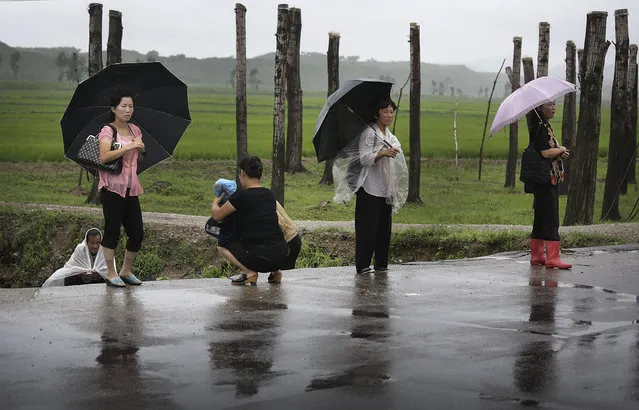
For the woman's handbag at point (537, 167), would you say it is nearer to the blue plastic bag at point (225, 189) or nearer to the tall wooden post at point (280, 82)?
the blue plastic bag at point (225, 189)

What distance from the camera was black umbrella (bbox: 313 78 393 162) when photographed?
10344mm

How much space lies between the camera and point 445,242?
16.3 metres

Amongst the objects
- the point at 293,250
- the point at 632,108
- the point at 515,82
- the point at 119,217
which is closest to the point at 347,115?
the point at 293,250

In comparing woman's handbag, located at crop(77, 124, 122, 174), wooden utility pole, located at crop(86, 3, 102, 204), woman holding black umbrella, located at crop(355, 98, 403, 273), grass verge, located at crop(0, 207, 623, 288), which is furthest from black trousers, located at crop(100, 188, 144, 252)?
wooden utility pole, located at crop(86, 3, 102, 204)

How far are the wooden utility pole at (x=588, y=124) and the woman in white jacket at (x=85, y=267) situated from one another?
36.0 ft

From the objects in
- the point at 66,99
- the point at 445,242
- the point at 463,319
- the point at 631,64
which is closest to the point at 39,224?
the point at 445,242

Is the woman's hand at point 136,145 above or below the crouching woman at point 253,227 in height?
above

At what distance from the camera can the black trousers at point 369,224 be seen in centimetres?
1053

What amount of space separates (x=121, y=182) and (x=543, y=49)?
60.8ft

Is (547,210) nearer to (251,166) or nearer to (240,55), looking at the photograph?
(251,166)

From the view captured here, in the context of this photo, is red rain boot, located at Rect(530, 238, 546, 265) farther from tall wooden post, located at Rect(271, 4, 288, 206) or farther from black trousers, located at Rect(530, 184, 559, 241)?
tall wooden post, located at Rect(271, 4, 288, 206)

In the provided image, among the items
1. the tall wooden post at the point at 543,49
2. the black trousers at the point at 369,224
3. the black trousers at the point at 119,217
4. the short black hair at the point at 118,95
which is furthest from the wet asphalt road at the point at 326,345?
the tall wooden post at the point at 543,49

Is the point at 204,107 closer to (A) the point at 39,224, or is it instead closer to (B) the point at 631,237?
(A) the point at 39,224

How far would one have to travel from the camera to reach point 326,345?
6707mm
